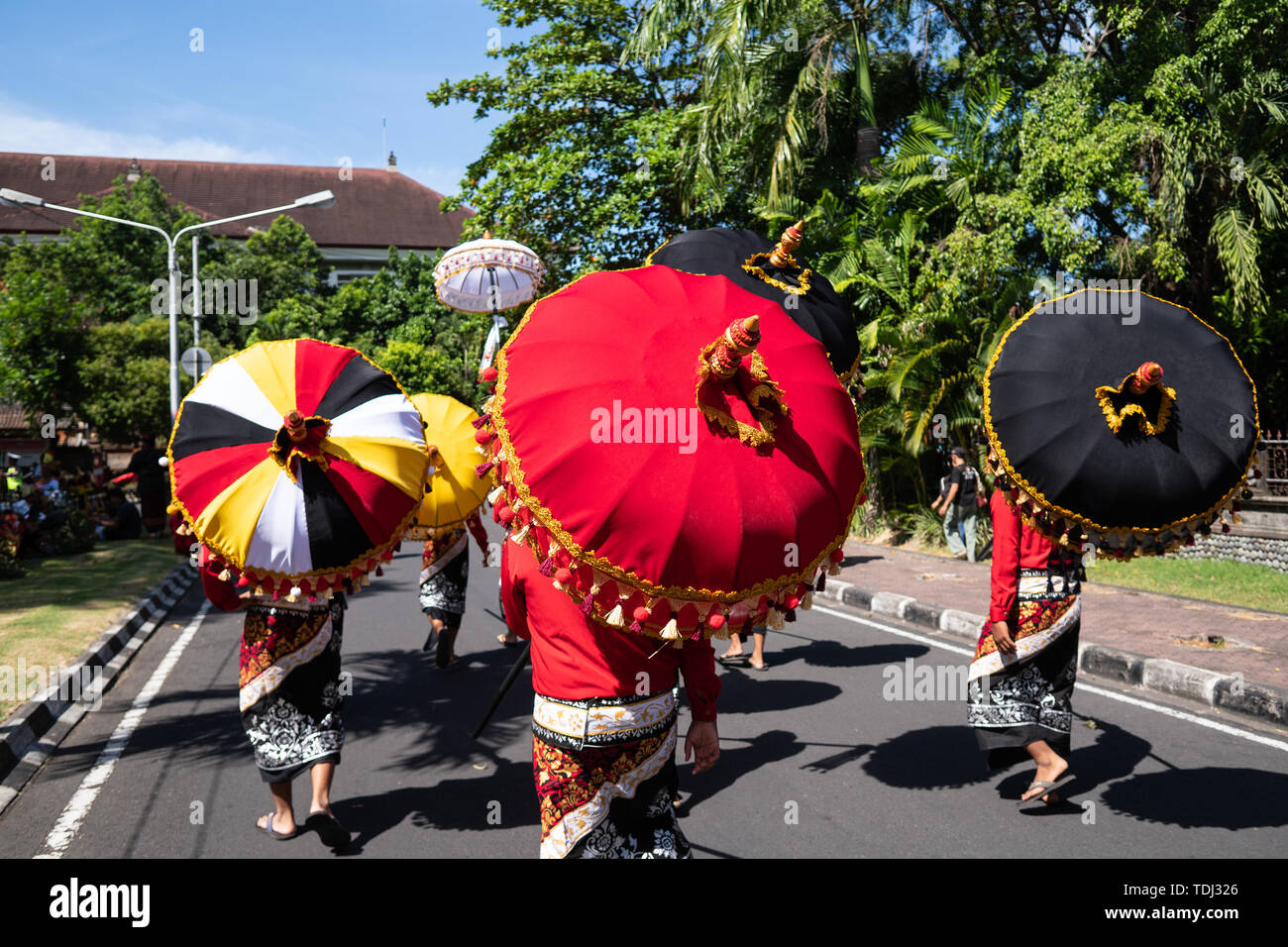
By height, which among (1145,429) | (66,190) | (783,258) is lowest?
(1145,429)

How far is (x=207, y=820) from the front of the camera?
4488 mm

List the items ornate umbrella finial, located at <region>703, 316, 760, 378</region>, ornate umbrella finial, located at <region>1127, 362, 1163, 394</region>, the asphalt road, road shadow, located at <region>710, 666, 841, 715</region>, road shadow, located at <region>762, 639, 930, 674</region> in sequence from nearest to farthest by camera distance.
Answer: ornate umbrella finial, located at <region>703, 316, 760, 378</region>
ornate umbrella finial, located at <region>1127, 362, 1163, 394</region>
the asphalt road
road shadow, located at <region>710, 666, 841, 715</region>
road shadow, located at <region>762, 639, 930, 674</region>

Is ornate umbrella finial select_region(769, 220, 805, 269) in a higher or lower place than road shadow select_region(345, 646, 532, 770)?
higher

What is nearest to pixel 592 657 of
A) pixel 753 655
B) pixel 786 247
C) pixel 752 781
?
pixel 786 247

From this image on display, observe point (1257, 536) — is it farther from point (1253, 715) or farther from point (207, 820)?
point (207, 820)

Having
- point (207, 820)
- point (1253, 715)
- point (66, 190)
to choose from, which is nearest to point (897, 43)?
point (1253, 715)

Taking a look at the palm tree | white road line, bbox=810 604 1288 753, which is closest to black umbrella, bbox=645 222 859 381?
white road line, bbox=810 604 1288 753

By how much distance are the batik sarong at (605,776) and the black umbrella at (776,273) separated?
2165 millimetres

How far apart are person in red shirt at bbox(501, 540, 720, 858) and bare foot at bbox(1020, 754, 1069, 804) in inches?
93.2

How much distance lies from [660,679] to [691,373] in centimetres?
98

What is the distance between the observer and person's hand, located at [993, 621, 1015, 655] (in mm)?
4305

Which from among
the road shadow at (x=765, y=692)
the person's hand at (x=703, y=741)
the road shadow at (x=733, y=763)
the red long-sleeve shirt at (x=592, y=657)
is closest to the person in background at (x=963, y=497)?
the road shadow at (x=765, y=692)

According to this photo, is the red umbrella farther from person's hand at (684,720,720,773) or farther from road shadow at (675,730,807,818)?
road shadow at (675,730,807,818)

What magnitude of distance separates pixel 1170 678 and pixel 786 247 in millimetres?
4457
